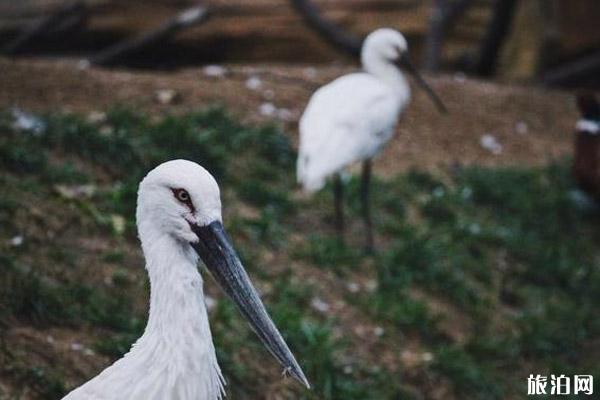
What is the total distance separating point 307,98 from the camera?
380 inches

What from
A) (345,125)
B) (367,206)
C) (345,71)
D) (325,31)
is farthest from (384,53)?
(325,31)

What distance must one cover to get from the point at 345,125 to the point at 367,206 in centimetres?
64

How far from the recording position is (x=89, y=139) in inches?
286

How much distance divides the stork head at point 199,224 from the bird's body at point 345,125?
3.35 meters

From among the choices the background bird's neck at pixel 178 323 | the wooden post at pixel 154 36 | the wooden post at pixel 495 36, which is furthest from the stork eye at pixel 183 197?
the wooden post at pixel 495 36

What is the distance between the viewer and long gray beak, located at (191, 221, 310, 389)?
3.77 meters

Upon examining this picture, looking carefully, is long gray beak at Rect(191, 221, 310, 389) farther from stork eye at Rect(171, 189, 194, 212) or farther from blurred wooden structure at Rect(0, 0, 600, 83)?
blurred wooden structure at Rect(0, 0, 600, 83)

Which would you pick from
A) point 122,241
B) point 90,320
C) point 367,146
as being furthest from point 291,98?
point 90,320

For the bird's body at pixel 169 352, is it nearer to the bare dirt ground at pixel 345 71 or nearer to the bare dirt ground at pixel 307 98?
the bare dirt ground at pixel 345 71

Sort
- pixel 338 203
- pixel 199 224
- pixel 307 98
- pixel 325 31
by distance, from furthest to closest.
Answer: pixel 325 31 < pixel 307 98 < pixel 338 203 < pixel 199 224

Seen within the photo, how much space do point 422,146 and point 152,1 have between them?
3858 mm

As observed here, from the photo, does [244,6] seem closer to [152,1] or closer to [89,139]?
[152,1]

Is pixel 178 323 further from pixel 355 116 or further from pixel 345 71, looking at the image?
pixel 345 71

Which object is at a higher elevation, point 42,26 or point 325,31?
point 42,26
